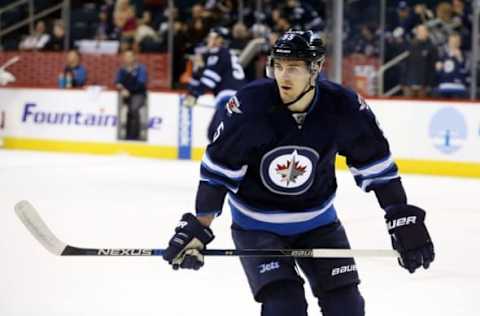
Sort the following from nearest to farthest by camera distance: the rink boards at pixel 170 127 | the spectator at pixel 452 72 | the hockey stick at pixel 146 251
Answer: the hockey stick at pixel 146 251
the rink boards at pixel 170 127
the spectator at pixel 452 72

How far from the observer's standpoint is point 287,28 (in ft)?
38.6

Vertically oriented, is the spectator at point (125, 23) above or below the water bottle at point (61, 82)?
above

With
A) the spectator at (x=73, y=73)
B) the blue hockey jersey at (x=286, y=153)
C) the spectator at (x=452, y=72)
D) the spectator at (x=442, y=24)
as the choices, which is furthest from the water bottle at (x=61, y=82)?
A: the blue hockey jersey at (x=286, y=153)

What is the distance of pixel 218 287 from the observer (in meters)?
5.10

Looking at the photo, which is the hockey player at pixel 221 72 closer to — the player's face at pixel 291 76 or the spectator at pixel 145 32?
the spectator at pixel 145 32

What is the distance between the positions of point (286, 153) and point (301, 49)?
0.30m

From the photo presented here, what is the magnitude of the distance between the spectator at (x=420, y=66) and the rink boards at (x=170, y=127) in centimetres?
29

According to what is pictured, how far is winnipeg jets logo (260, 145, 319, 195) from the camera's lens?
10.2ft

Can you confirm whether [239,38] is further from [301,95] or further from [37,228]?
[301,95]

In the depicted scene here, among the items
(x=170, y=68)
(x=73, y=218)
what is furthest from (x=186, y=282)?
(x=170, y=68)

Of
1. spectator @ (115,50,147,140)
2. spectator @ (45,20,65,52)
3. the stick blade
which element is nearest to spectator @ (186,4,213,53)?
spectator @ (115,50,147,140)

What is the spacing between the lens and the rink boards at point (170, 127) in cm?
1041

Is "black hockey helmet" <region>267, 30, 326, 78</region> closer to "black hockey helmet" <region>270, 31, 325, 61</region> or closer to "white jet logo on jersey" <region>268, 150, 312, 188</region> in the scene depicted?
"black hockey helmet" <region>270, 31, 325, 61</region>

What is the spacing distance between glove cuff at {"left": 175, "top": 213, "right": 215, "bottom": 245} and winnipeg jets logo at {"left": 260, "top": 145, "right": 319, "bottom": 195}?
231 mm
